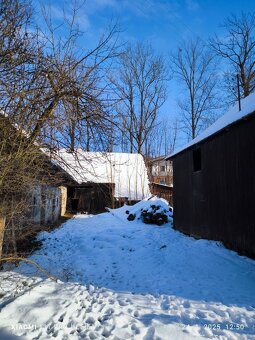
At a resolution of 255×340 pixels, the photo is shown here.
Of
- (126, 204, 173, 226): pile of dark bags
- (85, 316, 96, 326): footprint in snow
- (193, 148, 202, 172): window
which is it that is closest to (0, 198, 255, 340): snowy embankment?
(85, 316, 96, 326): footprint in snow

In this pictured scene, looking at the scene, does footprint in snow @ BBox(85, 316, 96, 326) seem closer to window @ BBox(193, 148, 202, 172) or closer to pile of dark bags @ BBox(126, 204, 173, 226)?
window @ BBox(193, 148, 202, 172)

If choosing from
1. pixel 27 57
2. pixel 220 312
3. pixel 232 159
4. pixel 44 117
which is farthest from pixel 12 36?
pixel 232 159

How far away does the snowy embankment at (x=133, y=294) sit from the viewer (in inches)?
183

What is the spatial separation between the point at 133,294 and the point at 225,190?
4.59 metres

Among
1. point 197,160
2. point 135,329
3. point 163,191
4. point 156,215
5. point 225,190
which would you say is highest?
point 197,160

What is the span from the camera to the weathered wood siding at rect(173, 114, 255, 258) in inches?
321

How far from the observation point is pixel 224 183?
961cm

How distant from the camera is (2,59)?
520 centimetres

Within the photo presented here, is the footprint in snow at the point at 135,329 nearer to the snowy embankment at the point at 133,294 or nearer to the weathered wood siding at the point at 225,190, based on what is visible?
the snowy embankment at the point at 133,294

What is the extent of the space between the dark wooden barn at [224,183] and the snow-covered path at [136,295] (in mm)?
585

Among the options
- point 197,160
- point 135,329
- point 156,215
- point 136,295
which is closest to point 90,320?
point 135,329

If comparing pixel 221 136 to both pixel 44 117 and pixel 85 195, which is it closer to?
pixel 44 117

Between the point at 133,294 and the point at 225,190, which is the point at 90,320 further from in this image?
the point at 225,190

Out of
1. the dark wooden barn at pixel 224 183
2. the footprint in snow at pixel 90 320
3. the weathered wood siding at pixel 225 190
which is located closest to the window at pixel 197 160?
the dark wooden barn at pixel 224 183
